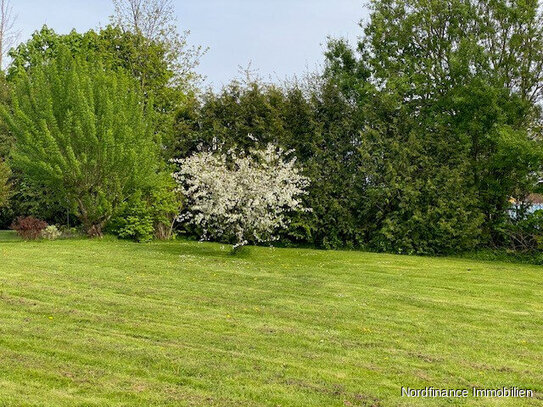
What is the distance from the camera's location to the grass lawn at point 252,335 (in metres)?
5.11

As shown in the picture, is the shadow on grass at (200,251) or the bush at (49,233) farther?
the bush at (49,233)

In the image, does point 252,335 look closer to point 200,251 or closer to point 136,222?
point 200,251

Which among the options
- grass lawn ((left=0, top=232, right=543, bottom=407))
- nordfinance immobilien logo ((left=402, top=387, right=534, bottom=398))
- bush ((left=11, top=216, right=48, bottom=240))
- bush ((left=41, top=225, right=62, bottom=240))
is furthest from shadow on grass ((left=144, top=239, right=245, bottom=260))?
nordfinance immobilien logo ((left=402, top=387, right=534, bottom=398))

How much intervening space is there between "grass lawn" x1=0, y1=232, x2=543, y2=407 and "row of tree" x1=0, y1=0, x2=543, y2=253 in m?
6.78

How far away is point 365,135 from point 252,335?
1517cm

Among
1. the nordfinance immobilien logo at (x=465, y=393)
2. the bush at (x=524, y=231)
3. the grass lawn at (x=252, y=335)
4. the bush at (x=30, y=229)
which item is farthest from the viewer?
the bush at (x=30, y=229)

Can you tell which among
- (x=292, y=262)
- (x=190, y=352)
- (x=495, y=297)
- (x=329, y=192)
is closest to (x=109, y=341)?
(x=190, y=352)

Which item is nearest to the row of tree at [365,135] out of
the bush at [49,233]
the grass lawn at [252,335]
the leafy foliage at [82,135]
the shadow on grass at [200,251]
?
the leafy foliage at [82,135]

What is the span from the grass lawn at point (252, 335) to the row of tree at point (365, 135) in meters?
6.78

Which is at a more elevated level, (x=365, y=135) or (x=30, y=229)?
(x=365, y=135)

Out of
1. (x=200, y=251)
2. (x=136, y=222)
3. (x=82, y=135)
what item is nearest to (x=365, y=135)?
(x=200, y=251)

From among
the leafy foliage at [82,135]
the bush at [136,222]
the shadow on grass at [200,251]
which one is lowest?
the shadow on grass at [200,251]

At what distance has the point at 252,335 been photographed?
7062mm

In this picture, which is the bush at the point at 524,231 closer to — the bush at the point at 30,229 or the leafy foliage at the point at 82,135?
the leafy foliage at the point at 82,135
